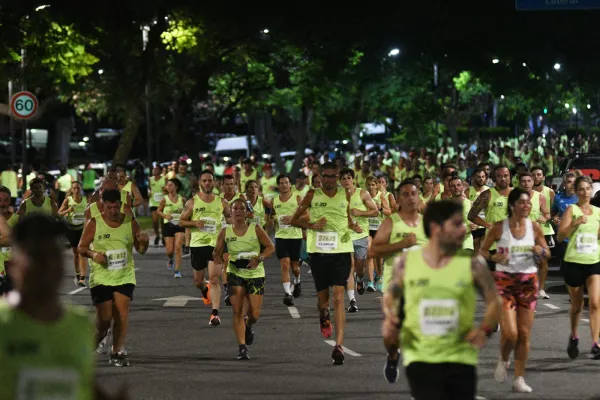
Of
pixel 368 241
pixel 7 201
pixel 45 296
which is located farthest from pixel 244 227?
pixel 45 296

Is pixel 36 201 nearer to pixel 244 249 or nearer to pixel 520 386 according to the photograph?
pixel 244 249

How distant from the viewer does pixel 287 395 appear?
11.1 m

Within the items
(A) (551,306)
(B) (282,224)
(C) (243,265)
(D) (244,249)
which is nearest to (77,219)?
(B) (282,224)

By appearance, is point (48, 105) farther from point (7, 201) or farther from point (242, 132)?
point (242, 132)

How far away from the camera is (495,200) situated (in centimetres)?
1639

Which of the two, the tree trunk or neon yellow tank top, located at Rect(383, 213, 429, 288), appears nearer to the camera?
neon yellow tank top, located at Rect(383, 213, 429, 288)

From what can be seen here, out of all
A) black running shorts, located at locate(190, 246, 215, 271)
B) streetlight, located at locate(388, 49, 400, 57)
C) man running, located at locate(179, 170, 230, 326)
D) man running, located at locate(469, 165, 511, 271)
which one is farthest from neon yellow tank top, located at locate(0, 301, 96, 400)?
streetlight, located at locate(388, 49, 400, 57)

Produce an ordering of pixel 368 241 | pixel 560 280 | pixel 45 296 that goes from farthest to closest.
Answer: pixel 560 280 < pixel 368 241 < pixel 45 296

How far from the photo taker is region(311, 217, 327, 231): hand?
13.7 meters

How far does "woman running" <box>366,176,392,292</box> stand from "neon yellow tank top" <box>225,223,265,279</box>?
21.7 ft

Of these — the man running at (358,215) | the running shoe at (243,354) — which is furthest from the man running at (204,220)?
the running shoe at (243,354)

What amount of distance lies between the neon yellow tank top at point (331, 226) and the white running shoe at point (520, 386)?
10.6ft

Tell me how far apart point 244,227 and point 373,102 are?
1845 inches

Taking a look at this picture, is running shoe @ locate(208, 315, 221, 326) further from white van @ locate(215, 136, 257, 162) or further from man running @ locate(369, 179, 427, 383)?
white van @ locate(215, 136, 257, 162)
